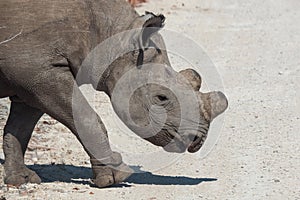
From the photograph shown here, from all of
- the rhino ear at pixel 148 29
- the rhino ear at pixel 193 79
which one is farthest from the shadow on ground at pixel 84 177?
the rhino ear at pixel 148 29

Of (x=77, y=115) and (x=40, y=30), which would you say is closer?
(x=40, y=30)

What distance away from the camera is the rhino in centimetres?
857

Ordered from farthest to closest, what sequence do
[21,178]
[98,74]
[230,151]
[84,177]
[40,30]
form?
[230,151] < [84,177] < [21,178] < [98,74] < [40,30]

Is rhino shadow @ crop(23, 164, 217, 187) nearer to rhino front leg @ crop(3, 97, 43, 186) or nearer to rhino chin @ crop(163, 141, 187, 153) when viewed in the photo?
rhino front leg @ crop(3, 97, 43, 186)

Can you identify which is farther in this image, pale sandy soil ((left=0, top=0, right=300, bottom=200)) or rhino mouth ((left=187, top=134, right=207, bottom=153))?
pale sandy soil ((left=0, top=0, right=300, bottom=200))

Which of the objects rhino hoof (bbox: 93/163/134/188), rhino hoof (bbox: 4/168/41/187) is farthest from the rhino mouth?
rhino hoof (bbox: 4/168/41/187)

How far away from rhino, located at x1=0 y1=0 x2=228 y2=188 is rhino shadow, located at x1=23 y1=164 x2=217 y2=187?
1.02 feet

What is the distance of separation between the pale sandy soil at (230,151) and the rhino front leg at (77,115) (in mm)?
152

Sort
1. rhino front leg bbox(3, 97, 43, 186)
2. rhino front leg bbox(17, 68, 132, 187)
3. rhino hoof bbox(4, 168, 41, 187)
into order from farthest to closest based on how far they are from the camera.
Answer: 1. rhino front leg bbox(3, 97, 43, 186)
2. rhino hoof bbox(4, 168, 41, 187)
3. rhino front leg bbox(17, 68, 132, 187)

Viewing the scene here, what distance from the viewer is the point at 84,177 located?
9.53 metres

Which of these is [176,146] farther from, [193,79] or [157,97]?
[193,79]

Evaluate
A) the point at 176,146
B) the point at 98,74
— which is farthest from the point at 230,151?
the point at 98,74

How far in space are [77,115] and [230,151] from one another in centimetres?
203

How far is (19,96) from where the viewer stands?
8875 millimetres
